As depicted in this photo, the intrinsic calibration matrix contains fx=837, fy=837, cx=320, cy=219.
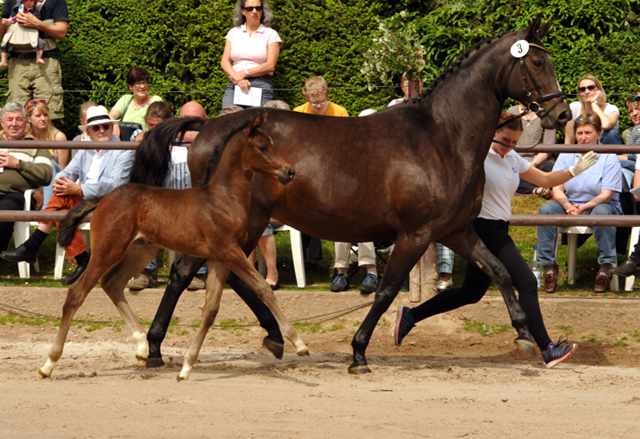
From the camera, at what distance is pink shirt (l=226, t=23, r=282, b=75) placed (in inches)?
350

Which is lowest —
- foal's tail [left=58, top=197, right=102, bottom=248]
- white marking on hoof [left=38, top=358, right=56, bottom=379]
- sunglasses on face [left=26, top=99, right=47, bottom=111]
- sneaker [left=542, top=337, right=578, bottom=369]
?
white marking on hoof [left=38, top=358, right=56, bottom=379]

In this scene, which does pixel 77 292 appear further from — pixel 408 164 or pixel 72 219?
pixel 408 164

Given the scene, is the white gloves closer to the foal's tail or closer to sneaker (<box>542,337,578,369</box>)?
sneaker (<box>542,337,578,369</box>)

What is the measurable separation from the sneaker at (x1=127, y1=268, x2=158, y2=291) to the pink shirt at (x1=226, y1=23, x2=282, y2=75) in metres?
2.58

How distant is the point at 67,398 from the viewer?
15.4 ft

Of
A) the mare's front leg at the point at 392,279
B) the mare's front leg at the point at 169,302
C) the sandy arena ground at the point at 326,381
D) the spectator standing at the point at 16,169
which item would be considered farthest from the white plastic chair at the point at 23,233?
the mare's front leg at the point at 392,279

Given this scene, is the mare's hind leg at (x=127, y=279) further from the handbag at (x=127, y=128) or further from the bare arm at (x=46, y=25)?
the bare arm at (x=46, y=25)

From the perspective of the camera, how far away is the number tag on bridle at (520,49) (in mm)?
5434

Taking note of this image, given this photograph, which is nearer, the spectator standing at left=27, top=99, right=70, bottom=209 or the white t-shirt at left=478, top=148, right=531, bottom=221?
the white t-shirt at left=478, top=148, right=531, bottom=221

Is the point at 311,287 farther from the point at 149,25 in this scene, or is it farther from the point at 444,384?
the point at 149,25

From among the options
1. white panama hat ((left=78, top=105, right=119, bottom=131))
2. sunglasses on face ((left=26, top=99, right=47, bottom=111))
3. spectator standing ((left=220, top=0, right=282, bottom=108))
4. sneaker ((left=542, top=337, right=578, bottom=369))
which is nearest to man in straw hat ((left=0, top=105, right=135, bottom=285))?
white panama hat ((left=78, top=105, right=119, bottom=131))

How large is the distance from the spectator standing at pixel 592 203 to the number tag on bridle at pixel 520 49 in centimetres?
238

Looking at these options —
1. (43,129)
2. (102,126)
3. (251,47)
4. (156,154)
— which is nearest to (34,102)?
(43,129)

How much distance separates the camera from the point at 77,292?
5234mm
